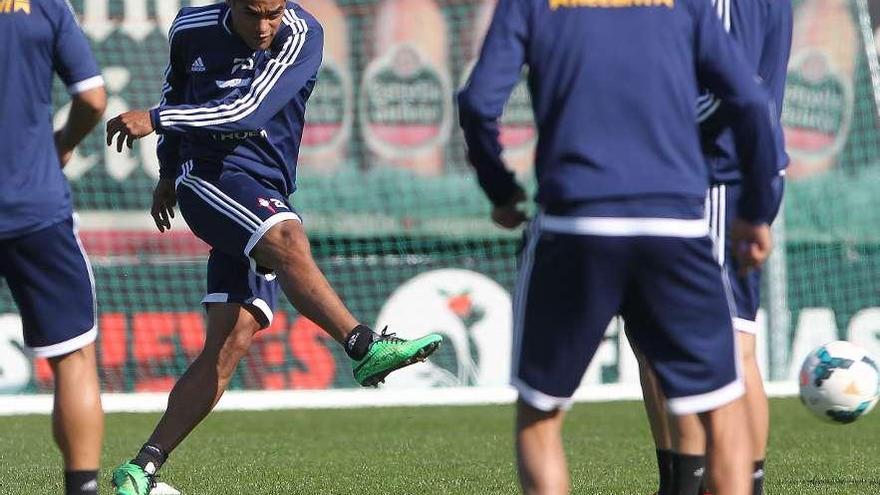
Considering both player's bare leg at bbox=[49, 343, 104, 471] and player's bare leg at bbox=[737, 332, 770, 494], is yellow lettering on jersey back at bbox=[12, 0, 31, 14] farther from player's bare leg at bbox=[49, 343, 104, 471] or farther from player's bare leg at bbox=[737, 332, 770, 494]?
player's bare leg at bbox=[737, 332, 770, 494]

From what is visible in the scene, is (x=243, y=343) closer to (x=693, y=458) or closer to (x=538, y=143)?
(x=693, y=458)

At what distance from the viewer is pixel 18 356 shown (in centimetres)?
1348

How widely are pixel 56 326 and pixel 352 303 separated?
924cm

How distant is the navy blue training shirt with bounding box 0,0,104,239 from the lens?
489 centimetres

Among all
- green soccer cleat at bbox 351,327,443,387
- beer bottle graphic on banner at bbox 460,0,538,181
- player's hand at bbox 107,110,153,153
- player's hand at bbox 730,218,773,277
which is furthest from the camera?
beer bottle graphic on banner at bbox 460,0,538,181

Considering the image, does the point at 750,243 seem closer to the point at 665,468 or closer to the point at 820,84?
the point at 665,468

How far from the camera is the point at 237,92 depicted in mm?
6262

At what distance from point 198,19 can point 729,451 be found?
10.5ft

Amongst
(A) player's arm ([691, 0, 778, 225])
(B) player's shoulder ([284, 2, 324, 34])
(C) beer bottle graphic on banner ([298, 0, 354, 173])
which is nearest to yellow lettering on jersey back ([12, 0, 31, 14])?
(B) player's shoulder ([284, 2, 324, 34])

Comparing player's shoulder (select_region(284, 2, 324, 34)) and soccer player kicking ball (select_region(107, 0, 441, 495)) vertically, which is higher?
player's shoulder (select_region(284, 2, 324, 34))

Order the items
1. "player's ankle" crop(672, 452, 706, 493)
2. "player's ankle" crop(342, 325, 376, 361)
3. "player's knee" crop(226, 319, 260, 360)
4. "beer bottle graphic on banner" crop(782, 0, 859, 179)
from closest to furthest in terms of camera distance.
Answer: "player's ankle" crop(672, 452, 706, 493), "player's ankle" crop(342, 325, 376, 361), "player's knee" crop(226, 319, 260, 360), "beer bottle graphic on banner" crop(782, 0, 859, 179)

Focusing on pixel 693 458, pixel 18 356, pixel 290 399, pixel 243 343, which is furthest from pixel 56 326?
pixel 18 356

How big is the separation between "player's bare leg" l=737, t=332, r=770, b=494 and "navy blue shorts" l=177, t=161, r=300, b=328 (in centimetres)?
187

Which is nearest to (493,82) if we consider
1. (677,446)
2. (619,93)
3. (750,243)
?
(619,93)
